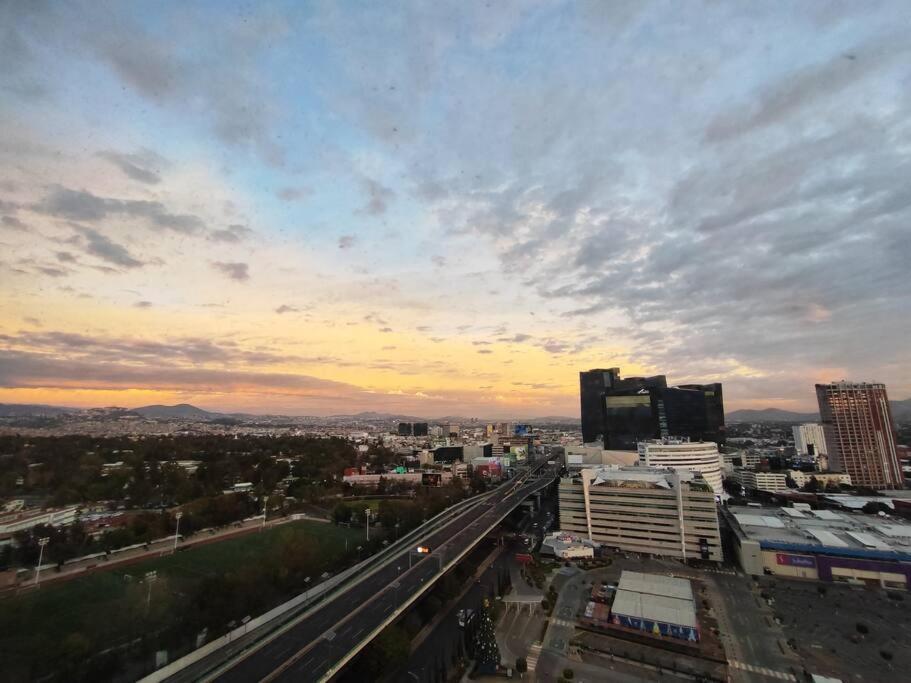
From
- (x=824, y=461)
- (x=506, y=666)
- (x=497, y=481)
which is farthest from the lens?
(x=824, y=461)

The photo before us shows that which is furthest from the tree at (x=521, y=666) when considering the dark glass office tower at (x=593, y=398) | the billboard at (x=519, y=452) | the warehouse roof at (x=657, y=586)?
the dark glass office tower at (x=593, y=398)

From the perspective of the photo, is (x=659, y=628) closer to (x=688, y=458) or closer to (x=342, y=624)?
(x=342, y=624)

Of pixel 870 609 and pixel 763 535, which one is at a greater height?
pixel 763 535

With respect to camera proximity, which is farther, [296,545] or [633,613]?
[296,545]

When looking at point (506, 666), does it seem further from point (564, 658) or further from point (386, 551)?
point (386, 551)

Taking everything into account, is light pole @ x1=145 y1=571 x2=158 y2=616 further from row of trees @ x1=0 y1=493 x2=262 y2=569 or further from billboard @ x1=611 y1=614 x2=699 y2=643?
billboard @ x1=611 y1=614 x2=699 y2=643

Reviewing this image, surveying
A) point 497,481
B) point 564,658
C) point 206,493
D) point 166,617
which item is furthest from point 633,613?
point 497,481
